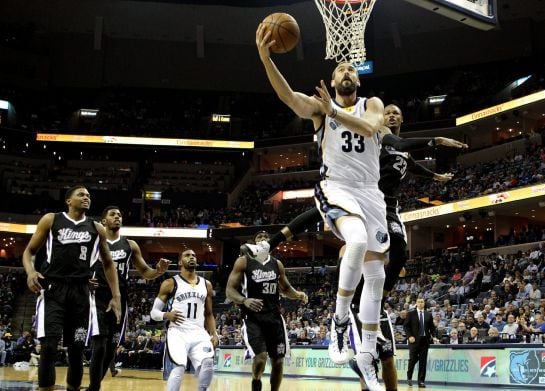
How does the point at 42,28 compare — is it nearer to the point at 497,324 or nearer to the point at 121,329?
the point at 497,324

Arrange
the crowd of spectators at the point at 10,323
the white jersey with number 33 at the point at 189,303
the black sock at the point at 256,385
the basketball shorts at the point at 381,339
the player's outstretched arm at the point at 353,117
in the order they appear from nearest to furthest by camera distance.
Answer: the player's outstretched arm at the point at 353,117 → the basketball shorts at the point at 381,339 → the white jersey with number 33 at the point at 189,303 → the black sock at the point at 256,385 → the crowd of spectators at the point at 10,323

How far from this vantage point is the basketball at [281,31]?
19.4ft

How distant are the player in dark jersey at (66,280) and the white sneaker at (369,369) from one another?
2.77 meters

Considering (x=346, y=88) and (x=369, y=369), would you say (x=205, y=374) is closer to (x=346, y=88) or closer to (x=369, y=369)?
(x=369, y=369)

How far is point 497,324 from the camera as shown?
59.2 feet

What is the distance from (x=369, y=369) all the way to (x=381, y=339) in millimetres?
873

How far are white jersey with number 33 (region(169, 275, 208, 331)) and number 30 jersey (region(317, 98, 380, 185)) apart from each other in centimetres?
309

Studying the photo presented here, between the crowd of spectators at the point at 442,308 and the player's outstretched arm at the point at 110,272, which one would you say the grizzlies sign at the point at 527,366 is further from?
the player's outstretched arm at the point at 110,272

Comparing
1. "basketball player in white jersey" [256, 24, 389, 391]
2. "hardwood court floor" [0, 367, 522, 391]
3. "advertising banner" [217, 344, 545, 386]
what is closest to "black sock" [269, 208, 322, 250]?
"basketball player in white jersey" [256, 24, 389, 391]

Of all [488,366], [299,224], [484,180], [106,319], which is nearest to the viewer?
[299,224]

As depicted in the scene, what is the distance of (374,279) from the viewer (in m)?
6.16

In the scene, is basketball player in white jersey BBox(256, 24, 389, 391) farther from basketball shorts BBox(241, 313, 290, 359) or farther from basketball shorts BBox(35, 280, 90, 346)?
basketball shorts BBox(241, 313, 290, 359)

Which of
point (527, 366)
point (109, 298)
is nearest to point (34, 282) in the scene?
point (109, 298)

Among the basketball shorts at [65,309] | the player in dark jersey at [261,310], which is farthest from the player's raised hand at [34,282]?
the player in dark jersey at [261,310]
